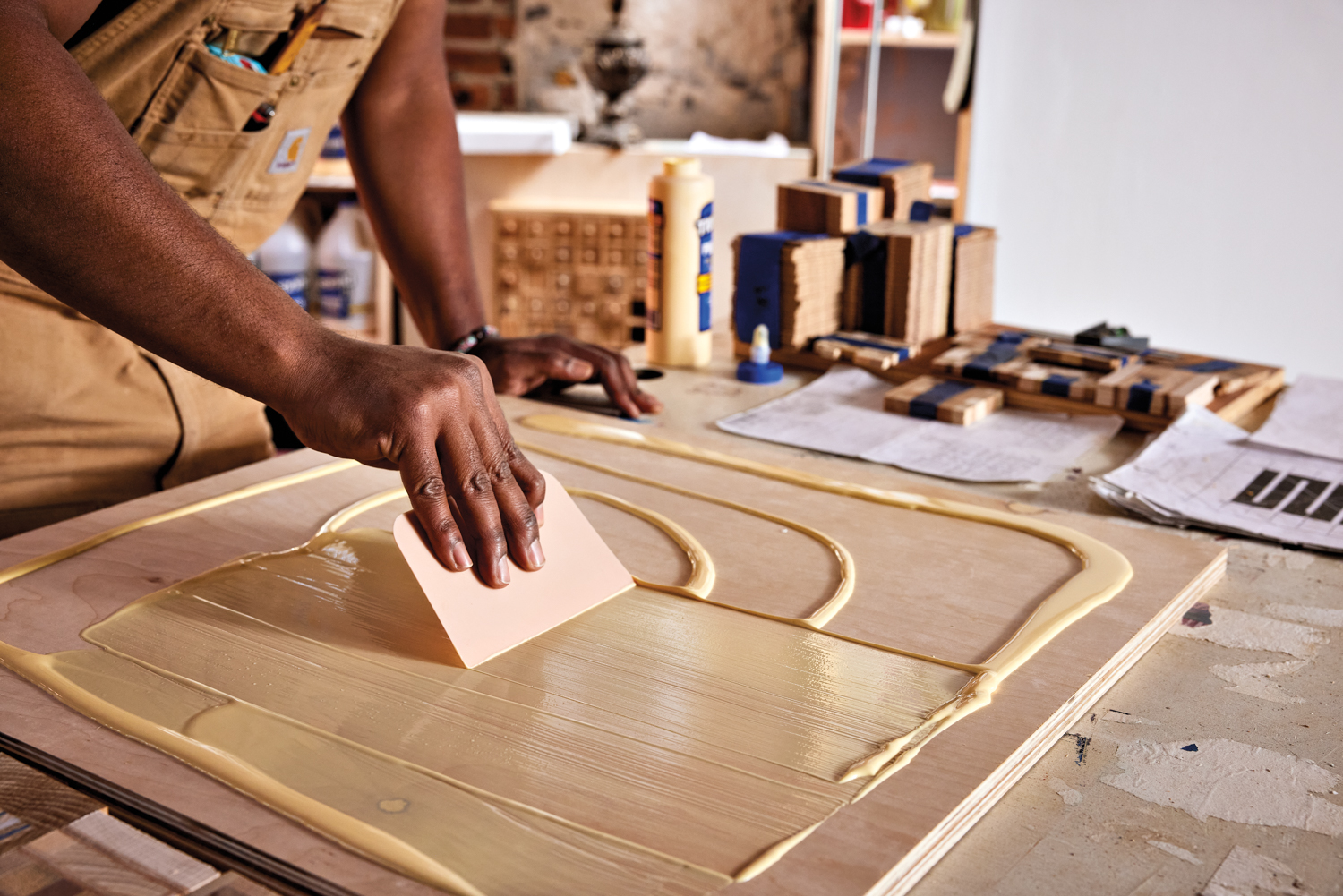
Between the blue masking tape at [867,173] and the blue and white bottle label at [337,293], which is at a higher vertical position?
the blue masking tape at [867,173]

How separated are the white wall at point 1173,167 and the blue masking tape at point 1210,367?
5.26ft

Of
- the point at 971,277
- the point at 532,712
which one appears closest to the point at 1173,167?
the point at 971,277

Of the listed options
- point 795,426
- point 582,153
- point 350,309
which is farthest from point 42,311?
Answer: point 582,153

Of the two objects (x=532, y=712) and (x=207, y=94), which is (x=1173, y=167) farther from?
(x=532, y=712)

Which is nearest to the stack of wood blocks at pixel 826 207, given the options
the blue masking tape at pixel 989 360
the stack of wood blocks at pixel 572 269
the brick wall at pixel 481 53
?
the blue masking tape at pixel 989 360

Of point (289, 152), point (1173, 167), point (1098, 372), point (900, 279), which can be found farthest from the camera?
point (1173, 167)

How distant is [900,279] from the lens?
1490 mm

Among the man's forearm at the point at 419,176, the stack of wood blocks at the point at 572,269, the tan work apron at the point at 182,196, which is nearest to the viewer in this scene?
the tan work apron at the point at 182,196

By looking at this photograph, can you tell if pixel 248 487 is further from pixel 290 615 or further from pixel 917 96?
pixel 917 96

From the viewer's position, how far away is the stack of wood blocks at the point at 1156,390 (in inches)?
50.3

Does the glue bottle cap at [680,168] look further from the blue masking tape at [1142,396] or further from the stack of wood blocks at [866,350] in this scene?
the blue masking tape at [1142,396]

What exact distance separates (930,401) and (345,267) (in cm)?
194

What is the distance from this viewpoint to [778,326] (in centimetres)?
154

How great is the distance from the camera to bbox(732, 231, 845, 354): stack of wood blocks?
4.86ft
